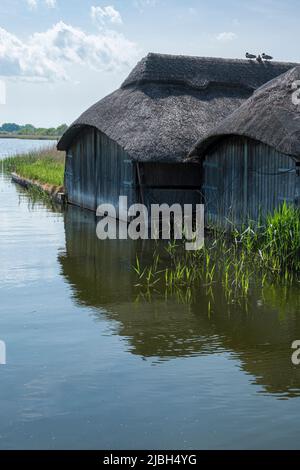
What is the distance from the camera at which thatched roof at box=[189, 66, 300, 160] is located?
41.1 feet

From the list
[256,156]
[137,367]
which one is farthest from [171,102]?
[137,367]

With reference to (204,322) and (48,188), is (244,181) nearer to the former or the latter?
(204,322)

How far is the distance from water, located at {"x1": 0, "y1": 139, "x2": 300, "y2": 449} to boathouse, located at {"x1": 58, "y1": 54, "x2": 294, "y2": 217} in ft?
19.1

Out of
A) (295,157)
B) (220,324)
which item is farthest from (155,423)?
(295,157)

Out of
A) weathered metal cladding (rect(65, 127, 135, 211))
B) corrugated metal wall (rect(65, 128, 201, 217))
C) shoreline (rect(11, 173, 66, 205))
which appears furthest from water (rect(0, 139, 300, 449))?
shoreline (rect(11, 173, 66, 205))

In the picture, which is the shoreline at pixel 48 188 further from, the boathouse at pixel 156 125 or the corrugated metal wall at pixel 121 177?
the corrugated metal wall at pixel 121 177

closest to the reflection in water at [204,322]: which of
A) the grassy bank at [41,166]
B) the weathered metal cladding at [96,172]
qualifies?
the weathered metal cladding at [96,172]

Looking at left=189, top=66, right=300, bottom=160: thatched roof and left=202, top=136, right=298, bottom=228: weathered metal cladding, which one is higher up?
left=189, top=66, right=300, bottom=160: thatched roof

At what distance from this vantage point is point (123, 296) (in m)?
10.1

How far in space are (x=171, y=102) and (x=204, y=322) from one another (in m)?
10.7

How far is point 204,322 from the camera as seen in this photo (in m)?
8.69

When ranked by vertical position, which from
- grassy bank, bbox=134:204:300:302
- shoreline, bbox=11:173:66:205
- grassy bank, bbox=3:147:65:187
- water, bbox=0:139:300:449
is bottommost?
water, bbox=0:139:300:449

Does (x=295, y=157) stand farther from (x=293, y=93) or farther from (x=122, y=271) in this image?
(x=122, y=271)

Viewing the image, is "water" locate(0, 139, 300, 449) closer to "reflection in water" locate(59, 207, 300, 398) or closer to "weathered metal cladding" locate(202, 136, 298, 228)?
"reflection in water" locate(59, 207, 300, 398)
